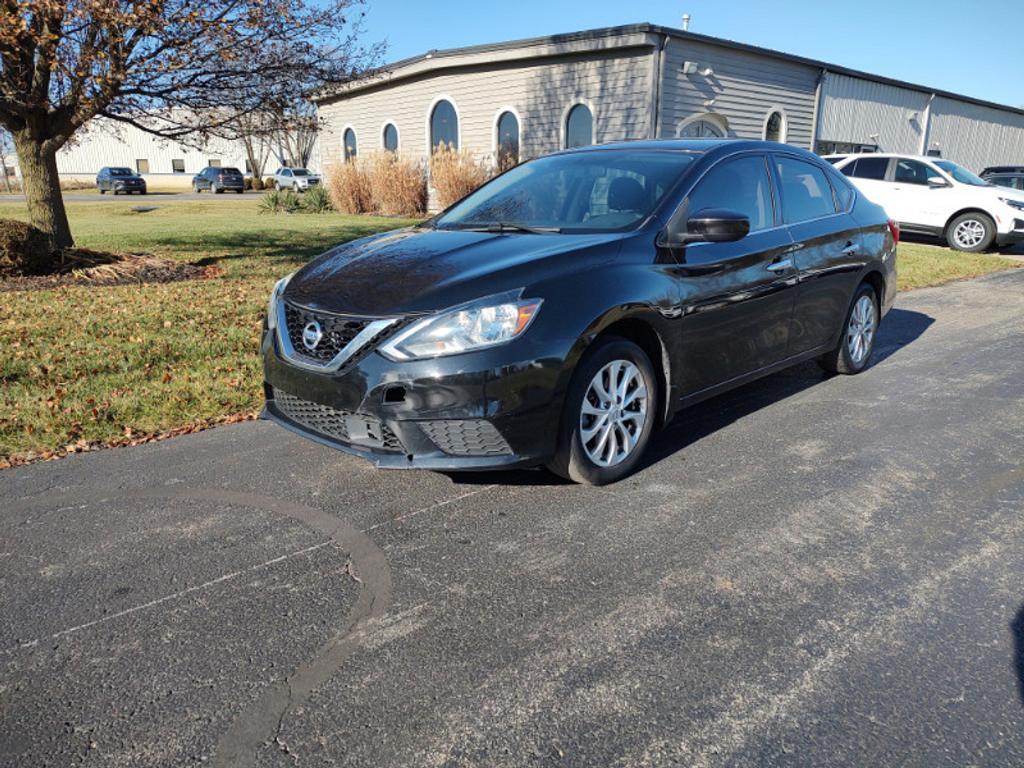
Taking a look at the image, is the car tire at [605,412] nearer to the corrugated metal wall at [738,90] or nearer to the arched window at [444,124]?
the corrugated metal wall at [738,90]

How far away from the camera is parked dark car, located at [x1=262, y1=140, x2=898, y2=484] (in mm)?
3395

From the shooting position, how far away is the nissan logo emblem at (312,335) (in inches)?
143

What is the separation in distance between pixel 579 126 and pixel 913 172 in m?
7.47

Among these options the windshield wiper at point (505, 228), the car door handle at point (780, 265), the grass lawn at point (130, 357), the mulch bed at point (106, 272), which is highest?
the windshield wiper at point (505, 228)

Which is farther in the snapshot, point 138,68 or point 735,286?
point 138,68

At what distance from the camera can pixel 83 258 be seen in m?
10.5

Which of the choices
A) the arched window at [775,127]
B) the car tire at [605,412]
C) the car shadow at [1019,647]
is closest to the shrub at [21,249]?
the car tire at [605,412]

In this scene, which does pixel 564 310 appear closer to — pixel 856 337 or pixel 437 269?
pixel 437 269

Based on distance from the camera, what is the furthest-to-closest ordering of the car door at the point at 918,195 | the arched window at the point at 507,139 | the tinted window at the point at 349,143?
1. the tinted window at the point at 349,143
2. the arched window at the point at 507,139
3. the car door at the point at 918,195

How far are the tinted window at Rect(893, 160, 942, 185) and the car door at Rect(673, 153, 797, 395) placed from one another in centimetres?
1239

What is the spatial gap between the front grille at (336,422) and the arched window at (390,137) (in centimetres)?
2187

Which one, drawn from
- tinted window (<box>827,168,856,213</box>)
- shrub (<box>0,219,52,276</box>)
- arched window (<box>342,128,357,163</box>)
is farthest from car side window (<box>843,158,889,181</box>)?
arched window (<box>342,128,357,163</box>)

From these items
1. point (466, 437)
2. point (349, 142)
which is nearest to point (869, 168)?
point (466, 437)

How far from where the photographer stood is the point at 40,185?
408 inches
